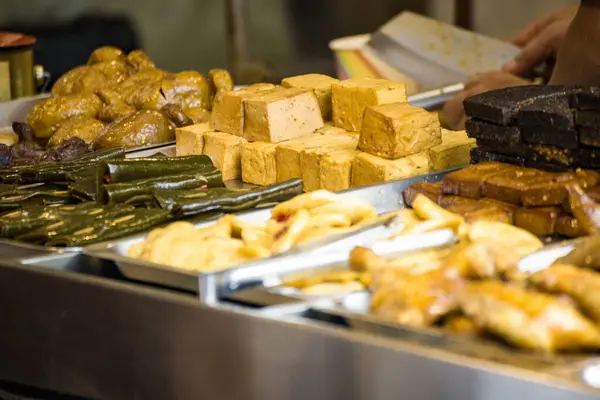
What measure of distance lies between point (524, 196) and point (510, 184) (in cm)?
6

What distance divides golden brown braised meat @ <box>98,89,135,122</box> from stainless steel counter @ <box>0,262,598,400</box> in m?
1.69

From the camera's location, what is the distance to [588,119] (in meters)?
2.46

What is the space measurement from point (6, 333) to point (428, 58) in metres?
3.32

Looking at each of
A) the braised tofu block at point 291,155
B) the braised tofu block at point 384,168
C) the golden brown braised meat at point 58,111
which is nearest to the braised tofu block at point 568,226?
the braised tofu block at point 384,168

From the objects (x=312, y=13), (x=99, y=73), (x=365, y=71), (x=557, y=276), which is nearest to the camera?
(x=557, y=276)

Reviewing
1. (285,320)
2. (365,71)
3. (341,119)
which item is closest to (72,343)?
(285,320)

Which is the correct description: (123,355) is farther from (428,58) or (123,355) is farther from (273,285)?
(428,58)

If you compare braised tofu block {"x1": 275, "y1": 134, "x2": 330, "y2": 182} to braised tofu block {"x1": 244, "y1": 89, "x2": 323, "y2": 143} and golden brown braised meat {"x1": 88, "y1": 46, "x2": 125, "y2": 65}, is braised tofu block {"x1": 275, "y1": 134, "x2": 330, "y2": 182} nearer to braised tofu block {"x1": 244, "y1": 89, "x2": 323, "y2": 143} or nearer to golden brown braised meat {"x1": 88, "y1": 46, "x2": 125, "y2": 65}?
braised tofu block {"x1": 244, "y1": 89, "x2": 323, "y2": 143}

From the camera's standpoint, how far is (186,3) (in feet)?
26.9

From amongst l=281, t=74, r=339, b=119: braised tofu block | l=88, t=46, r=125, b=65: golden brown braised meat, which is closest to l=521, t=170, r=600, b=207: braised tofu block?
l=281, t=74, r=339, b=119: braised tofu block

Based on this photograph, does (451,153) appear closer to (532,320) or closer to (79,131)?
(532,320)

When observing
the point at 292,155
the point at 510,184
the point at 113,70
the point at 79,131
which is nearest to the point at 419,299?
the point at 510,184

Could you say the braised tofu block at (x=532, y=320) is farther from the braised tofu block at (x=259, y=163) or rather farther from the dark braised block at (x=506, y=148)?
the braised tofu block at (x=259, y=163)

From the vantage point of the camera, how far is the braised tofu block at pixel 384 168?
2881mm
